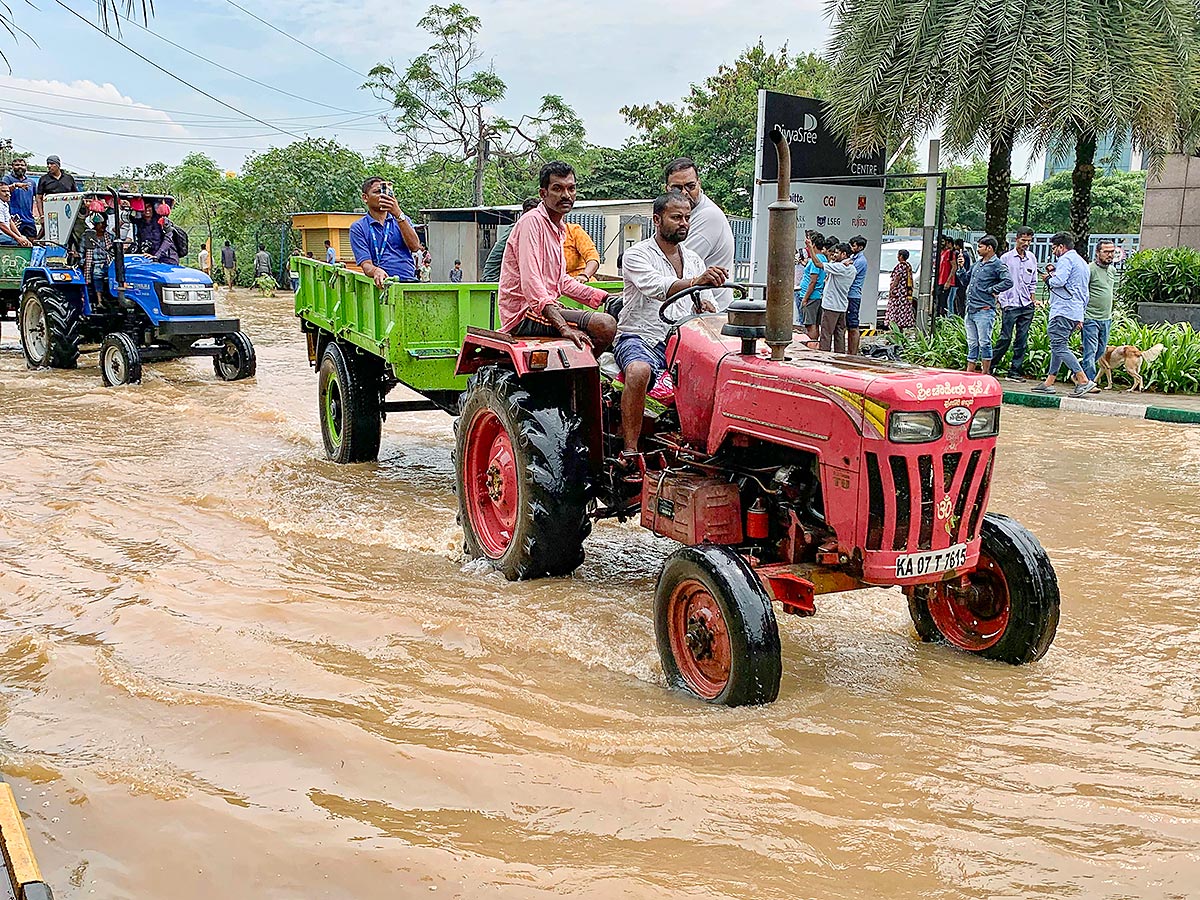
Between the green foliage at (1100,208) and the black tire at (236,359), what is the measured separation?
117ft

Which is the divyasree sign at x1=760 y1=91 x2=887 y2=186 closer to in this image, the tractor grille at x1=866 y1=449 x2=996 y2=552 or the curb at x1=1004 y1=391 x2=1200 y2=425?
the curb at x1=1004 y1=391 x2=1200 y2=425

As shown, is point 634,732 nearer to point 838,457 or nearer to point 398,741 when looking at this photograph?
point 398,741

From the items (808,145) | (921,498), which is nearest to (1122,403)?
(808,145)

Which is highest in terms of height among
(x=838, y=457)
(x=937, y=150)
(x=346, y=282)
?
(x=937, y=150)

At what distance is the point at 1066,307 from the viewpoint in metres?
12.0

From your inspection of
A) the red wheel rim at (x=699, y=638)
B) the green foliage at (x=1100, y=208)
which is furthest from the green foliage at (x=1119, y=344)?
the green foliage at (x=1100, y=208)

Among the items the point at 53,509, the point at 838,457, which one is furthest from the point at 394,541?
the point at 838,457

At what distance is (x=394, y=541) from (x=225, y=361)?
817 centimetres

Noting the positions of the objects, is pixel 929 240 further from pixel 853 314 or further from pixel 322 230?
pixel 322 230

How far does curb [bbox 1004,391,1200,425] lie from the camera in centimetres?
1087

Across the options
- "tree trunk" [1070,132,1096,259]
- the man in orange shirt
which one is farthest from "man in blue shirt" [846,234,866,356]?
the man in orange shirt

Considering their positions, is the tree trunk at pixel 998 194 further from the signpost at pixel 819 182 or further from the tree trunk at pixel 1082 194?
the signpost at pixel 819 182

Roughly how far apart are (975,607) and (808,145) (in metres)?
12.4

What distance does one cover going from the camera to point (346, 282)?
8.41 metres
